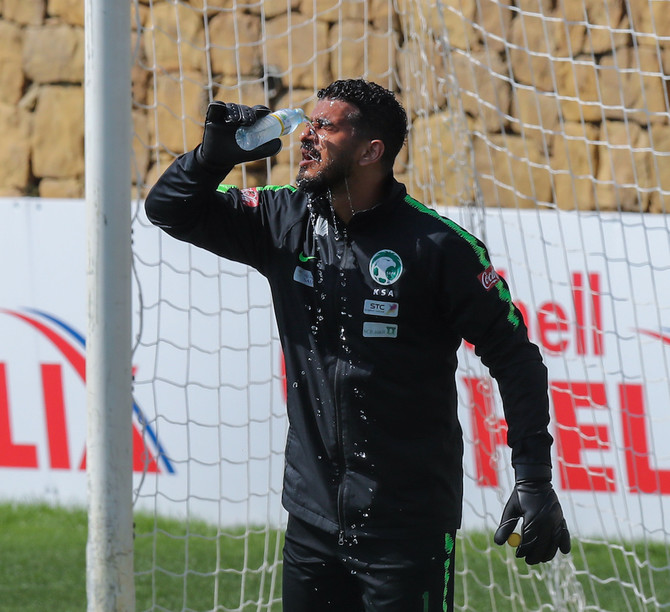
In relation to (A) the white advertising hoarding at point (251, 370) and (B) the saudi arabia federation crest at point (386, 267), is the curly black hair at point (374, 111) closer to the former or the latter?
(B) the saudi arabia federation crest at point (386, 267)

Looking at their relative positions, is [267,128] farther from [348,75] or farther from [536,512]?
[348,75]

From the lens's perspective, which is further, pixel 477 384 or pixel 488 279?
pixel 477 384

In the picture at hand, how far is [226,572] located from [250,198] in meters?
2.38

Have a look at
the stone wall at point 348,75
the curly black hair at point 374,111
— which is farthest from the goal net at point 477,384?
the curly black hair at point 374,111

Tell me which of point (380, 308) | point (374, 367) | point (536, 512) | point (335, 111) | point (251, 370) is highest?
point (335, 111)

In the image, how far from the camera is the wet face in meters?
2.32

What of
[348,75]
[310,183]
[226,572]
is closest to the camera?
[310,183]

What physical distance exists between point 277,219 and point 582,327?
2.67 metres

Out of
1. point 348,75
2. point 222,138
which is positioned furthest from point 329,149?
point 348,75

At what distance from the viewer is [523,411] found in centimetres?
220

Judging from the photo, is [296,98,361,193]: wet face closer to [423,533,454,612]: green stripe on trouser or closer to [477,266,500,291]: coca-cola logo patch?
[477,266,500,291]: coca-cola logo patch

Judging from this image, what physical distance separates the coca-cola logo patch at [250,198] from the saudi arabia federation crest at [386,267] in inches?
14.7

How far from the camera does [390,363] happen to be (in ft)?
7.35

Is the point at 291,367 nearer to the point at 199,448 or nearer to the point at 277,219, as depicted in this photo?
the point at 277,219
